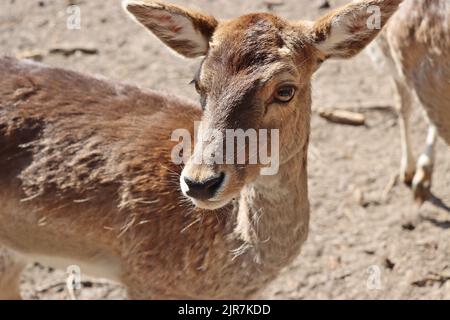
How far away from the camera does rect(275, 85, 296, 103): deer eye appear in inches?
154

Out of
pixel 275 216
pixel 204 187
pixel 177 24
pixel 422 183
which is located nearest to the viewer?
pixel 204 187

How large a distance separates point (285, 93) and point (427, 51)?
1985 mm

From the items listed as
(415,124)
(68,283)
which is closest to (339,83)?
(415,124)

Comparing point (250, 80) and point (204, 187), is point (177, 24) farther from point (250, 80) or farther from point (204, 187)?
point (204, 187)

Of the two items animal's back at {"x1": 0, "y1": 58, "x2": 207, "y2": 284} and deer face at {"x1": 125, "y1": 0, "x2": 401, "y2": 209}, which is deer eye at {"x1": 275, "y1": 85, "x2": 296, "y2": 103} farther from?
animal's back at {"x1": 0, "y1": 58, "x2": 207, "y2": 284}

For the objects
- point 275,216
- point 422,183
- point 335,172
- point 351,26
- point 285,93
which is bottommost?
point 275,216

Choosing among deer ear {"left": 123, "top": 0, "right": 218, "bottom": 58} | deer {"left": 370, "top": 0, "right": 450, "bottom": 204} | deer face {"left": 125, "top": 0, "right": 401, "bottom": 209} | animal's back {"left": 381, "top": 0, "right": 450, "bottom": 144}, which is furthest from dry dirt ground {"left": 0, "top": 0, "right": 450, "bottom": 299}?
deer ear {"left": 123, "top": 0, "right": 218, "bottom": 58}

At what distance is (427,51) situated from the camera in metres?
5.56

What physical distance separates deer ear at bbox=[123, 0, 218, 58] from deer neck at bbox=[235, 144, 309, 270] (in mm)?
778

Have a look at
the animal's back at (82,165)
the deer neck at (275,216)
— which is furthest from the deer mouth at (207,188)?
the animal's back at (82,165)

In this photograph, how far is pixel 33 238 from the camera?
15.8ft

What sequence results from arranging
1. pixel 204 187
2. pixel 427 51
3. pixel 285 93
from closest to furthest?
pixel 204 187, pixel 285 93, pixel 427 51

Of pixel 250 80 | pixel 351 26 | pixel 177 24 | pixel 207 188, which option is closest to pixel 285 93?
pixel 250 80

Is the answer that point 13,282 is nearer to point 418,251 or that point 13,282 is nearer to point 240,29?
point 240,29
